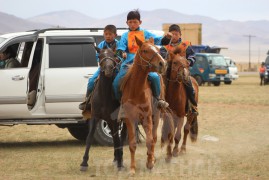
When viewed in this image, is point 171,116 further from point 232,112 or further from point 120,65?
point 232,112

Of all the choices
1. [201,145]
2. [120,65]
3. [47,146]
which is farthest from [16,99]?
[201,145]

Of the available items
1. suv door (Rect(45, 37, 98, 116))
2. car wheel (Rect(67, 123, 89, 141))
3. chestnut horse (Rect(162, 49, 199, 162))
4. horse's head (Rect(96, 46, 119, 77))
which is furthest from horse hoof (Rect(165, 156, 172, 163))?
car wheel (Rect(67, 123, 89, 141))

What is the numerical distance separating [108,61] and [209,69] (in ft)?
109

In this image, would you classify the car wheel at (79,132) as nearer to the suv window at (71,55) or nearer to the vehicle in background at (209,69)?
the suv window at (71,55)

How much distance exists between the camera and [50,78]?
1237 cm

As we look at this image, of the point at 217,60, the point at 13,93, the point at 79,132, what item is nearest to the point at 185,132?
the point at 79,132

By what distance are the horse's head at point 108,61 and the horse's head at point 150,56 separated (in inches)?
16.2

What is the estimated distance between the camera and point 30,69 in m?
12.5

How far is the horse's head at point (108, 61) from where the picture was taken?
9469 mm

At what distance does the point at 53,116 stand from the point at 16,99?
2.57ft

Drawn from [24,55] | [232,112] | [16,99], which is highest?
[24,55]

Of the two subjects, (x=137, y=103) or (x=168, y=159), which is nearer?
(x=137, y=103)

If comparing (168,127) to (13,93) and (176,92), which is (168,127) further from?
(13,93)

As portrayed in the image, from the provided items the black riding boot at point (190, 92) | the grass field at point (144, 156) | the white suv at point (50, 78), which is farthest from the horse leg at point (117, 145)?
the white suv at point (50, 78)
